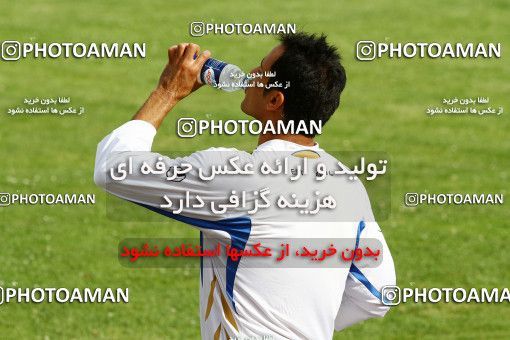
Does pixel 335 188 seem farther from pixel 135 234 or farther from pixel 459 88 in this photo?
pixel 459 88

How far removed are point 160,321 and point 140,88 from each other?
1066 centimetres

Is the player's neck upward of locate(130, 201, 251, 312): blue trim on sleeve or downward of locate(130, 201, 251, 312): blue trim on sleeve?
upward

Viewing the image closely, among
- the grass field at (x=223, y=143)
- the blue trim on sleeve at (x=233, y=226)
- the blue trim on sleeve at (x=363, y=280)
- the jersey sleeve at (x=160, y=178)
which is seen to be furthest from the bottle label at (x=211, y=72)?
the grass field at (x=223, y=143)

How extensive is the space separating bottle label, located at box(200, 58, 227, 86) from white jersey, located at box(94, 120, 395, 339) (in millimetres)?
564

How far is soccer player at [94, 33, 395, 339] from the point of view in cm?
534

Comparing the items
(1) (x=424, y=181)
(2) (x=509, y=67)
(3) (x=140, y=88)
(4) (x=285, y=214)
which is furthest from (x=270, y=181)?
(2) (x=509, y=67)

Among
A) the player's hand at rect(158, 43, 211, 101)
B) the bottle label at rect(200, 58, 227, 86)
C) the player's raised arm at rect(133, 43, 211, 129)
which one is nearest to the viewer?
the player's raised arm at rect(133, 43, 211, 129)

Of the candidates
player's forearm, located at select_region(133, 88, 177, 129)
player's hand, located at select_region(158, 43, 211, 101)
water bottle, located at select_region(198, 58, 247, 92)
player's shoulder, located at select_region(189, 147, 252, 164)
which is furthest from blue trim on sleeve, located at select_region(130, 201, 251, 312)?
water bottle, located at select_region(198, 58, 247, 92)

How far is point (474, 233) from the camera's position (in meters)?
15.0

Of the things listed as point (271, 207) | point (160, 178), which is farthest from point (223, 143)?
point (160, 178)

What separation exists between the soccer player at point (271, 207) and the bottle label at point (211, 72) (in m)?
0.13

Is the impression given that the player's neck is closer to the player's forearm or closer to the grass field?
the player's forearm

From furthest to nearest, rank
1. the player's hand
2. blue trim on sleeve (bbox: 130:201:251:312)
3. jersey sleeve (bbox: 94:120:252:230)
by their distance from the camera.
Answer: the player's hand, blue trim on sleeve (bbox: 130:201:251:312), jersey sleeve (bbox: 94:120:252:230)

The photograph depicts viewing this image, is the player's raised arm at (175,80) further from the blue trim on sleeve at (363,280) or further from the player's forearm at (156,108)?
the blue trim on sleeve at (363,280)
